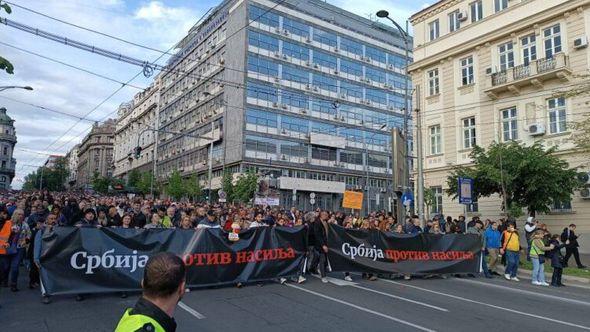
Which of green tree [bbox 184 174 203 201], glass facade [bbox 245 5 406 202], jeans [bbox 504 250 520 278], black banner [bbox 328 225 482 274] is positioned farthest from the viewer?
green tree [bbox 184 174 203 201]

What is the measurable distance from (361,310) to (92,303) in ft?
16.7

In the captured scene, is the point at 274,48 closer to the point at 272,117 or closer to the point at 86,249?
the point at 272,117

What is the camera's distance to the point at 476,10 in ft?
100

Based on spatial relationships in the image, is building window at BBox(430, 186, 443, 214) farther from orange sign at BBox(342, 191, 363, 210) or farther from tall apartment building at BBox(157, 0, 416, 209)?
tall apartment building at BBox(157, 0, 416, 209)

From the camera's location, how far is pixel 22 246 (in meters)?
10.0

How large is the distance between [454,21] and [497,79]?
6491mm

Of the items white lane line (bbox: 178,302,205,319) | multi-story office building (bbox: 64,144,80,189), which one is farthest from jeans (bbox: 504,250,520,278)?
multi-story office building (bbox: 64,144,80,189)

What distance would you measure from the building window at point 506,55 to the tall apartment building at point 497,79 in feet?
0.21

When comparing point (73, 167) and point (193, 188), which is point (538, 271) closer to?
point (193, 188)

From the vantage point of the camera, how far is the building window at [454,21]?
104ft

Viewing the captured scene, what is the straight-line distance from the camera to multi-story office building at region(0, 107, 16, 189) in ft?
410

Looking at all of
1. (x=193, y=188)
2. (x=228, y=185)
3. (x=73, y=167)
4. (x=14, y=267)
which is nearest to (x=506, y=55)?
(x=14, y=267)

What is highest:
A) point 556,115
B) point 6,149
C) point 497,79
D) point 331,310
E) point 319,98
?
point 6,149

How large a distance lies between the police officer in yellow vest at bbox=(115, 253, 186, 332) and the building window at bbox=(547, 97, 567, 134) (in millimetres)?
27408
